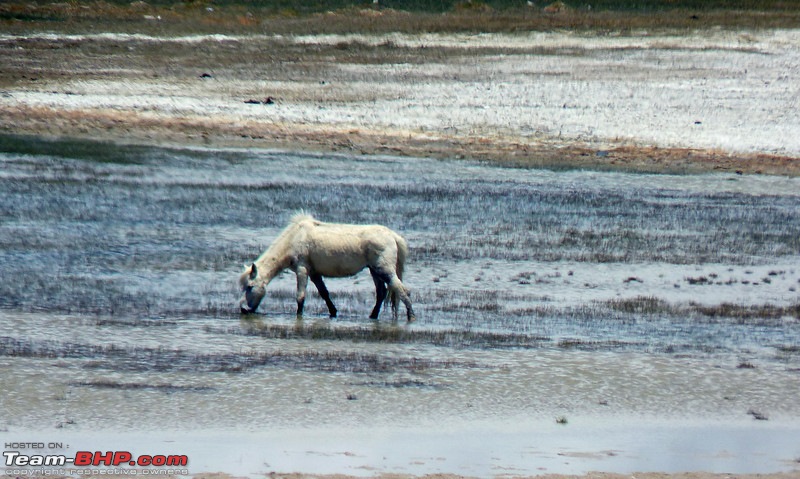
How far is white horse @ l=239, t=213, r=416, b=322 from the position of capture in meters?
12.7

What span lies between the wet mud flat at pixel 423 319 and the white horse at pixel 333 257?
1.08 feet

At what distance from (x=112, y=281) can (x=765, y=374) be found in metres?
6.41

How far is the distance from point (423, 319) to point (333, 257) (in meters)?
0.99

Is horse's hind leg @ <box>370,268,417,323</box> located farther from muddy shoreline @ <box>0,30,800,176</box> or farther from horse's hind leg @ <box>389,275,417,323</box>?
muddy shoreline @ <box>0,30,800,176</box>

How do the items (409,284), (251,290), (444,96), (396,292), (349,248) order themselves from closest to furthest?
(251,290)
(396,292)
(349,248)
(409,284)
(444,96)

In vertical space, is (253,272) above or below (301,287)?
above

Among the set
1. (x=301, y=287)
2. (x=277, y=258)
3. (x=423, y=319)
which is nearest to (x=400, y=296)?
(x=423, y=319)

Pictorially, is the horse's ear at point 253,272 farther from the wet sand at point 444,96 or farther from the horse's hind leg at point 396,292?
the wet sand at point 444,96

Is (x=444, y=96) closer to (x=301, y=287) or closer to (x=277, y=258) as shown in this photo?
(x=277, y=258)

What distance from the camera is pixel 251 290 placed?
41.1 ft

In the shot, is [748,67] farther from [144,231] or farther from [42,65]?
[144,231]

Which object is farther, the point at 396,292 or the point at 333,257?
the point at 333,257

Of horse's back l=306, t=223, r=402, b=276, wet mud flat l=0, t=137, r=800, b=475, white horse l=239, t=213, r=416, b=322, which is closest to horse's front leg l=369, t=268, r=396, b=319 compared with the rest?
white horse l=239, t=213, r=416, b=322

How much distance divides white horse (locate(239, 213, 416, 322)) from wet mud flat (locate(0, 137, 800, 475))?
0.33 metres
